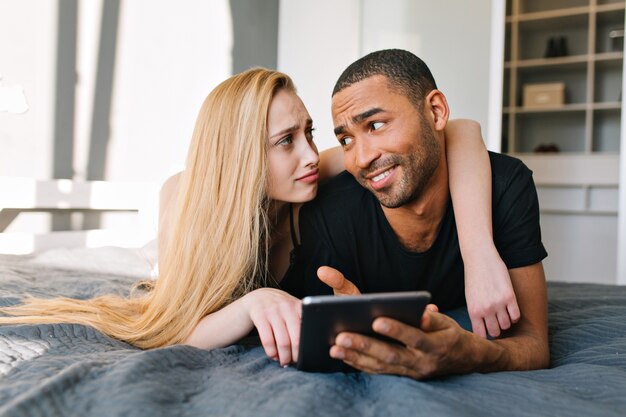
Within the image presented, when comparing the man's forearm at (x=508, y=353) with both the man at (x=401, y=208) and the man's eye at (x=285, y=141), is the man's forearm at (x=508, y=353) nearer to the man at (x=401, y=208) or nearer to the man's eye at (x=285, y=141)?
the man at (x=401, y=208)

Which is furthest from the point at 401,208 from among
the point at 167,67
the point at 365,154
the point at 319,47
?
the point at 319,47

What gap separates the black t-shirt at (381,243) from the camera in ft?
3.78

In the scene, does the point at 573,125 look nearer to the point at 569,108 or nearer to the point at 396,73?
the point at 569,108

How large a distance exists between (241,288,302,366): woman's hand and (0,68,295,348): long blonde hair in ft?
0.54

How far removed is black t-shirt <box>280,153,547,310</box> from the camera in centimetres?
115

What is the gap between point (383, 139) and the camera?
110 centimetres

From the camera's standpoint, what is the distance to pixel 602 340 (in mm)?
1049

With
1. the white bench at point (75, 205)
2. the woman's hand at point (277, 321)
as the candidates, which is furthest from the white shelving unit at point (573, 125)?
the woman's hand at point (277, 321)

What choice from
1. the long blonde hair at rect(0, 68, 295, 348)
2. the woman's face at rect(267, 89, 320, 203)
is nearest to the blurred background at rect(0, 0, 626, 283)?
the long blonde hair at rect(0, 68, 295, 348)

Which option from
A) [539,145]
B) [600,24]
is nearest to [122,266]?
[539,145]

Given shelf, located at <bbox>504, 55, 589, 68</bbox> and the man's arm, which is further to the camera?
shelf, located at <bbox>504, 55, 589, 68</bbox>

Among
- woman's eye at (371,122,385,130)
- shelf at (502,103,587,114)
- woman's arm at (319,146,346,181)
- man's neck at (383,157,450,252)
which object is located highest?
shelf at (502,103,587,114)

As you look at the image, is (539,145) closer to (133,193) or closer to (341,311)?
(133,193)

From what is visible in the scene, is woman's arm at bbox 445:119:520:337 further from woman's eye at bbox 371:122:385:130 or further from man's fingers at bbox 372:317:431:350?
man's fingers at bbox 372:317:431:350
